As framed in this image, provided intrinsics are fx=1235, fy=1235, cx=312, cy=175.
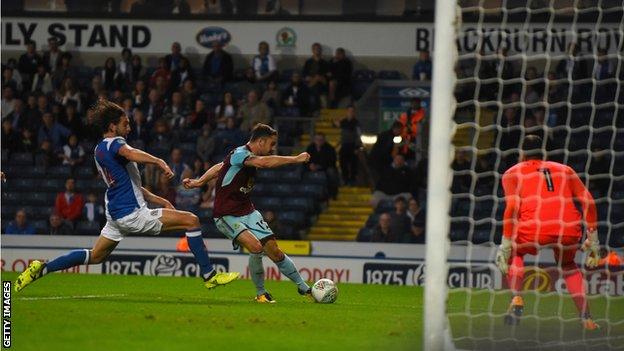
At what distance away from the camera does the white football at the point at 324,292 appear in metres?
12.0

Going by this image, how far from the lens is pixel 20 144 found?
2398 centimetres

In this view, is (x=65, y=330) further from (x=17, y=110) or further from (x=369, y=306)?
(x=17, y=110)

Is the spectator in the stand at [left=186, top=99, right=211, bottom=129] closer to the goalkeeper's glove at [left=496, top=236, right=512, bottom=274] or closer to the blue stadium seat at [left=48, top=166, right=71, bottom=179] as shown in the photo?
the blue stadium seat at [left=48, top=166, right=71, bottom=179]

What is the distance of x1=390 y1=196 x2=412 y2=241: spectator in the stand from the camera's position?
1984 centimetres

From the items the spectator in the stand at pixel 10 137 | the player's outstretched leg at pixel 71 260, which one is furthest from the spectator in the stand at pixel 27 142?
the player's outstretched leg at pixel 71 260

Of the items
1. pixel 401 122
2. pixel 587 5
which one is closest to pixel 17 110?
pixel 401 122

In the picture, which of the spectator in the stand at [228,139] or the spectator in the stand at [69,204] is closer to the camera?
the spectator in the stand at [69,204]

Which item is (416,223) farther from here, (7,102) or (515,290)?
(515,290)

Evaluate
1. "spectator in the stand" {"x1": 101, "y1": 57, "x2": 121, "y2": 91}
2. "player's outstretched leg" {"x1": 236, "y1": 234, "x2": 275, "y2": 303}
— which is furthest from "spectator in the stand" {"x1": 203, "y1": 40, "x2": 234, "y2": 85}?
"player's outstretched leg" {"x1": 236, "y1": 234, "x2": 275, "y2": 303}

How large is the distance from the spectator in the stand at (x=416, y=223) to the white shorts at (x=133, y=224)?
8675 mm

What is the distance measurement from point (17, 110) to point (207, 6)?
5.14m

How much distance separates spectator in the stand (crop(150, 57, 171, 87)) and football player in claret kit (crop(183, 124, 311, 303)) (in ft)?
41.4

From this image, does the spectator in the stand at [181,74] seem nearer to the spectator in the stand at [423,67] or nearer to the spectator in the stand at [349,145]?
the spectator in the stand at [349,145]

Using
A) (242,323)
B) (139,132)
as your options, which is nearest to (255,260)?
(242,323)
